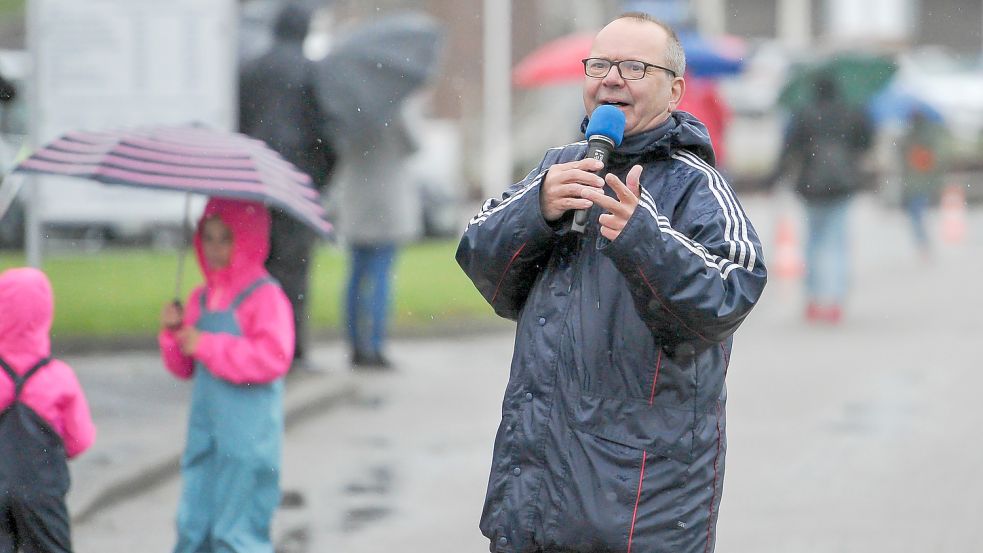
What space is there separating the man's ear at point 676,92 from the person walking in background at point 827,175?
10249 mm

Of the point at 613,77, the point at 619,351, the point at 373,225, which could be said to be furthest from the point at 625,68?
the point at 373,225

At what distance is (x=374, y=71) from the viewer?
10.4 metres

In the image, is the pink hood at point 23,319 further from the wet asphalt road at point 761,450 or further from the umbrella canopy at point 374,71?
the umbrella canopy at point 374,71

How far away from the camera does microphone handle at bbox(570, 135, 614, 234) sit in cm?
347

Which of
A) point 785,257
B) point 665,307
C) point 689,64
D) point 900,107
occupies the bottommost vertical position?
point 785,257

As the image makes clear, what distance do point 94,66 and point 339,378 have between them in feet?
8.33

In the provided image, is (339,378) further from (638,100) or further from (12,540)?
(638,100)

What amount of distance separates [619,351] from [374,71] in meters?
6.99

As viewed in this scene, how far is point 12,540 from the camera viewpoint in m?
4.84

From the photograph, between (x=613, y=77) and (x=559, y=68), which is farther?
(x=559, y=68)

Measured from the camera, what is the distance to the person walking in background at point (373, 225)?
11219mm

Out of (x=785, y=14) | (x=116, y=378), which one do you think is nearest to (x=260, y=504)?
(x=116, y=378)

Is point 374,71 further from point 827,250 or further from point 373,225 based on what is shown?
point 827,250

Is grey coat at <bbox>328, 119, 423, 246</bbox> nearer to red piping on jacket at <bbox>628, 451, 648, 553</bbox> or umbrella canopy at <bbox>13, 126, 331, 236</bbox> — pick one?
umbrella canopy at <bbox>13, 126, 331, 236</bbox>
